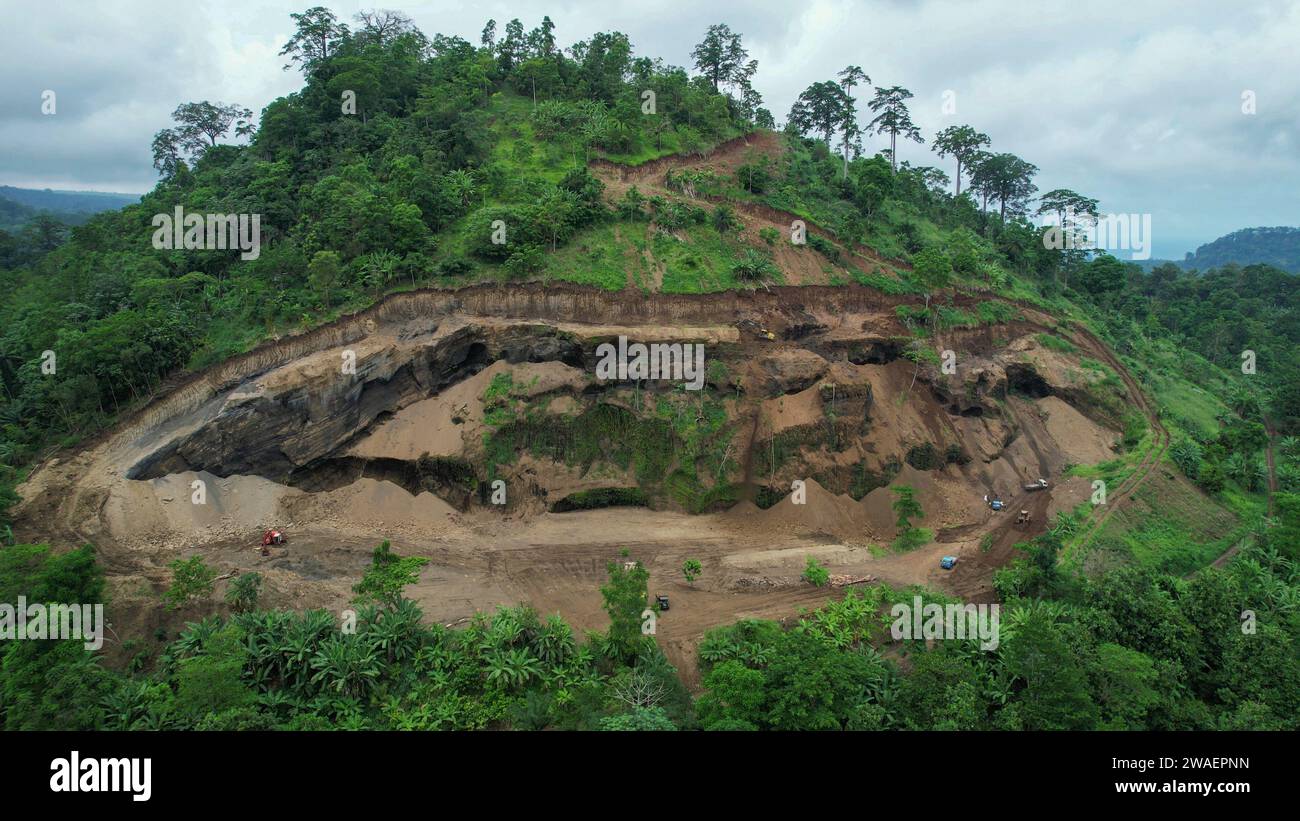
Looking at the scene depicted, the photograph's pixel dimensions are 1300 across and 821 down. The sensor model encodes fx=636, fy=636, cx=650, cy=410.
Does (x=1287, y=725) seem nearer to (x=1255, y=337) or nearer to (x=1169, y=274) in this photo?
(x=1255, y=337)

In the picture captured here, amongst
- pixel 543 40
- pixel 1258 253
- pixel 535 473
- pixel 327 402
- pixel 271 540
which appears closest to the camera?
pixel 271 540

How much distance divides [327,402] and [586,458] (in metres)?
13.2

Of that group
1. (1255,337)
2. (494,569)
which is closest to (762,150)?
(494,569)

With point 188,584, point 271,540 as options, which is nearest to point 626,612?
point 188,584

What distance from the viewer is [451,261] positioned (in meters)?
35.2

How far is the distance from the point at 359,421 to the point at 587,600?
1573 cm

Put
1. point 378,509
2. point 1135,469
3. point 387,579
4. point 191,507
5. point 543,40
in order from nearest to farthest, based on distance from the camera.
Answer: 1. point 387,579
2. point 191,507
3. point 378,509
4. point 1135,469
5. point 543,40

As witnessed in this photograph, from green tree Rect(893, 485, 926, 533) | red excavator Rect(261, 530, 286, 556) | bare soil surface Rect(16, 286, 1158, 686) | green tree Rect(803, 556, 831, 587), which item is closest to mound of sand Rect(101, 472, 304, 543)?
bare soil surface Rect(16, 286, 1158, 686)

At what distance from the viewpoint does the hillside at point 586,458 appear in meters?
19.7

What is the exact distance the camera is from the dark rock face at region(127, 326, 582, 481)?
2992 centimetres

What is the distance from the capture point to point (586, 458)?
33.2 m

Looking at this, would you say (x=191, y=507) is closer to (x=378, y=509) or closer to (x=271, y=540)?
(x=271, y=540)

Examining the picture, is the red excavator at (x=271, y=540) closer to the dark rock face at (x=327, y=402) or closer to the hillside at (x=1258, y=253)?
the dark rock face at (x=327, y=402)

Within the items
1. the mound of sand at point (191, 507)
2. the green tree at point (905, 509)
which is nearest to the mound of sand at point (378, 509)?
the mound of sand at point (191, 507)
